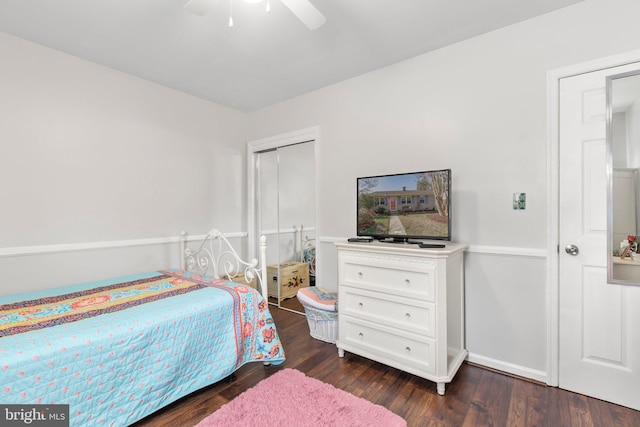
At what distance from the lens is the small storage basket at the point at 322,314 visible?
2590 millimetres

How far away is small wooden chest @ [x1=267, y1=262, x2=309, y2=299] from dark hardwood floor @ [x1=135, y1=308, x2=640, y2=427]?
1.22 metres

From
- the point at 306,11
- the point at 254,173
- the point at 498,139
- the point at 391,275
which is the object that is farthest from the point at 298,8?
the point at 254,173

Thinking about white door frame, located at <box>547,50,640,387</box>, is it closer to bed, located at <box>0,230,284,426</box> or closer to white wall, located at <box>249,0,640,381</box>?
white wall, located at <box>249,0,640,381</box>

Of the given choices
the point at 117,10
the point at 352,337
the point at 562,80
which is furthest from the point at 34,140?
the point at 562,80

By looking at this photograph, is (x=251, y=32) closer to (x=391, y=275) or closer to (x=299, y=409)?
(x=391, y=275)

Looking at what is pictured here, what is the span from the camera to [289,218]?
3539 millimetres

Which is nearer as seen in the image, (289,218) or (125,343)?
(125,343)

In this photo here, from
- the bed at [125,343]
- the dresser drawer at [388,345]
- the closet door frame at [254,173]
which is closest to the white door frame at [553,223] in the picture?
the dresser drawer at [388,345]

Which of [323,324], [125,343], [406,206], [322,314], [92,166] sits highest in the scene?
[92,166]

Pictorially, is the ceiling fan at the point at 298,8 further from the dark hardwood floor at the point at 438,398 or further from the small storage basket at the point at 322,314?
the dark hardwood floor at the point at 438,398

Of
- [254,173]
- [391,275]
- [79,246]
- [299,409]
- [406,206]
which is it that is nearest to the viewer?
[299,409]

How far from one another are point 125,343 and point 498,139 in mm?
2737

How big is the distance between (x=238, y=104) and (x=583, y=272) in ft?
12.2

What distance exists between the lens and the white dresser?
6.23ft
